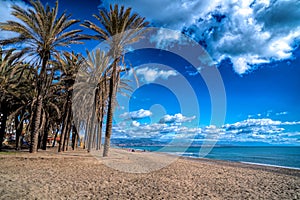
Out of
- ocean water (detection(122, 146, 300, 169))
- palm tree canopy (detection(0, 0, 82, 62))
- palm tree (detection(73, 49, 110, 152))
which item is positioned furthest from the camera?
ocean water (detection(122, 146, 300, 169))

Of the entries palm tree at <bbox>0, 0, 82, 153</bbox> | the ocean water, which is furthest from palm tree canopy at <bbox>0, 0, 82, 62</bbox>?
the ocean water

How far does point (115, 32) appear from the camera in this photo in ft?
54.4

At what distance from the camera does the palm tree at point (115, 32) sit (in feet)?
53.0

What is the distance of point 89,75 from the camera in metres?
23.0

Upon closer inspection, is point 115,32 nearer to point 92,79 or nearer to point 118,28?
point 118,28

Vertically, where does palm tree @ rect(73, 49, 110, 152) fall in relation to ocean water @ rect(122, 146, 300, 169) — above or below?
→ above

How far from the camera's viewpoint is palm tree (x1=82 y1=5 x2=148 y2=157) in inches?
635

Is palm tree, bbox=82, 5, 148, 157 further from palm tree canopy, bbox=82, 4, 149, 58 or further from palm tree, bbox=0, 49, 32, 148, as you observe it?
palm tree, bbox=0, 49, 32, 148

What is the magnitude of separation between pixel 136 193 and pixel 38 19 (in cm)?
1350

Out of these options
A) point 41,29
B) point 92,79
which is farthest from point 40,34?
point 92,79

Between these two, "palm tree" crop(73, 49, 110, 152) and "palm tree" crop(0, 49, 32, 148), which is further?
"palm tree" crop(73, 49, 110, 152)

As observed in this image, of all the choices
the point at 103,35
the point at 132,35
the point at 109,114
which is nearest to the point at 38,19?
the point at 103,35

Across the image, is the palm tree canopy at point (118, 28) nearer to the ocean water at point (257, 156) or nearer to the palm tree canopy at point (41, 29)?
the palm tree canopy at point (41, 29)

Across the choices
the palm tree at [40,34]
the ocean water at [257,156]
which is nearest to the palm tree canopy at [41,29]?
the palm tree at [40,34]
